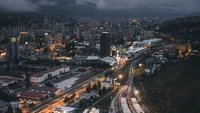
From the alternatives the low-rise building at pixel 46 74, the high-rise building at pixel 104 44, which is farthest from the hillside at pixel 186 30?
the low-rise building at pixel 46 74

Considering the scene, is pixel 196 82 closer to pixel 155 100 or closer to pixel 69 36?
pixel 155 100

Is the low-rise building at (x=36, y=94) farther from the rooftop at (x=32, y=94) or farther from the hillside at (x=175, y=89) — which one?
the hillside at (x=175, y=89)

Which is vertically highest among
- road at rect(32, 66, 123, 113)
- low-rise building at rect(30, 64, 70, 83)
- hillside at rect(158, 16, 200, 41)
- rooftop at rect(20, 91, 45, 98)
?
hillside at rect(158, 16, 200, 41)

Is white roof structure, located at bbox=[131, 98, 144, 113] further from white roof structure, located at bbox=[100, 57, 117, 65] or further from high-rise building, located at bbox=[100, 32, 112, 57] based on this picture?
high-rise building, located at bbox=[100, 32, 112, 57]

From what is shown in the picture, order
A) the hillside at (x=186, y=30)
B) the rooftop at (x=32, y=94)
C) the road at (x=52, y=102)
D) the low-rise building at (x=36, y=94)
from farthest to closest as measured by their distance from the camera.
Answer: the hillside at (x=186, y=30) → the rooftop at (x=32, y=94) → the low-rise building at (x=36, y=94) → the road at (x=52, y=102)

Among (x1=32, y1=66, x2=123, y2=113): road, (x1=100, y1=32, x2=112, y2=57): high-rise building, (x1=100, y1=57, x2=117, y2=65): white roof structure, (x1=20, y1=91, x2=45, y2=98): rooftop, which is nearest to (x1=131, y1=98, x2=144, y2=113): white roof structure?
(x1=32, y1=66, x2=123, y2=113): road

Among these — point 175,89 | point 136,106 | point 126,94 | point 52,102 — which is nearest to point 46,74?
point 52,102

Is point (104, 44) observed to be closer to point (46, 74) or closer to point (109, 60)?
point (109, 60)

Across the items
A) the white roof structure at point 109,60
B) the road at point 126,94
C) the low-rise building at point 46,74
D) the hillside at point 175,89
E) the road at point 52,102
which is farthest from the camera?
the white roof structure at point 109,60

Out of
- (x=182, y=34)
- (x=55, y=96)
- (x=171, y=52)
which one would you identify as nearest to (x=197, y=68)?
(x=55, y=96)

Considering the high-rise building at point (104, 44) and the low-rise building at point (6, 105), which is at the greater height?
the high-rise building at point (104, 44)
